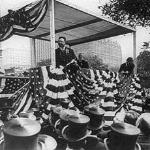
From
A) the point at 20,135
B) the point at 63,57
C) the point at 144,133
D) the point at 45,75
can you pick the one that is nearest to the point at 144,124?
the point at 144,133

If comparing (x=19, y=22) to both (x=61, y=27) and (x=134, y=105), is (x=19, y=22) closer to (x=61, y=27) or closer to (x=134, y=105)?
(x=61, y=27)

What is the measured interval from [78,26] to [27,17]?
285 cm

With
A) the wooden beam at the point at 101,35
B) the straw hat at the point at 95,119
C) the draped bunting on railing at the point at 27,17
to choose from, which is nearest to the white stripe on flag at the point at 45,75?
the straw hat at the point at 95,119

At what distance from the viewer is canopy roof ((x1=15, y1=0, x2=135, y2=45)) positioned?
28.4ft

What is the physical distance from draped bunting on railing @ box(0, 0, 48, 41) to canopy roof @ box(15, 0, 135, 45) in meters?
0.44

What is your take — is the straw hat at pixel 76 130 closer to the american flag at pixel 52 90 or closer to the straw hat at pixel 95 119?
the straw hat at pixel 95 119

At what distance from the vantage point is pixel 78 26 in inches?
424

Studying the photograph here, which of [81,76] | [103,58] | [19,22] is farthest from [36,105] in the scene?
[103,58]

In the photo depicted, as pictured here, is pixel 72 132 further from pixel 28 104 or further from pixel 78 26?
pixel 78 26

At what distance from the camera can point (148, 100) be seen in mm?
9344

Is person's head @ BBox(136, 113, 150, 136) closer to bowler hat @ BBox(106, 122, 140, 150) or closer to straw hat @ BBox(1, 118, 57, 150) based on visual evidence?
bowler hat @ BBox(106, 122, 140, 150)

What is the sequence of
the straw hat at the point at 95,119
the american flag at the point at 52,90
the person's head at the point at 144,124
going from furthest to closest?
the american flag at the point at 52,90, the straw hat at the point at 95,119, the person's head at the point at 144,124

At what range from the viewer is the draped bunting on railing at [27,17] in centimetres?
786

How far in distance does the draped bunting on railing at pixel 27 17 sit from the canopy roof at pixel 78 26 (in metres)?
0.44
